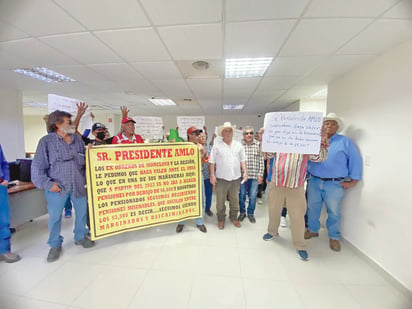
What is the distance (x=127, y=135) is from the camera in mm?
2336

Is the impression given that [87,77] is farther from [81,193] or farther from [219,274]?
[219,274]

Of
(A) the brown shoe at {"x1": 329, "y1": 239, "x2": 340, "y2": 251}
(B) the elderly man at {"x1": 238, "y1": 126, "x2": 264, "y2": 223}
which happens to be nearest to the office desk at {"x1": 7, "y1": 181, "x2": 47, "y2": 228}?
(B) the elderly man at {"x1": 238, "y1": 126, "x2": 264, "y2": 223}

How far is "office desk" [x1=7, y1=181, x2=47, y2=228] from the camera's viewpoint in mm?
1978

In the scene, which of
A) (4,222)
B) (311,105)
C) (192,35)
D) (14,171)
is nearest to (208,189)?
(192,35)

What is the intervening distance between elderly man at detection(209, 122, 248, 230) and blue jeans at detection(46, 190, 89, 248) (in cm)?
163

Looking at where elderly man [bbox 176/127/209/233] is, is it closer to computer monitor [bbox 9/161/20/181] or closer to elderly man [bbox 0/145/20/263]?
elderly man [bbox 0/145/20/263]

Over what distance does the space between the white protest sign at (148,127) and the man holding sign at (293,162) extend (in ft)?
6.50

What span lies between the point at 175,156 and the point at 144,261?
1.25 metres

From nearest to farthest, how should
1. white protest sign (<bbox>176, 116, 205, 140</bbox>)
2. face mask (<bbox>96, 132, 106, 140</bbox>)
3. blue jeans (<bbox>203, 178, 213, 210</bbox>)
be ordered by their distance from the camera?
1. face mask (<bbox>96, 132, 106, 140</bbox>)
2. blue jeans (<bbox>203, 178, 213, 210</bbox>)
3. white protest sign (<bbox>176, 116, 205, 140</bbox>)

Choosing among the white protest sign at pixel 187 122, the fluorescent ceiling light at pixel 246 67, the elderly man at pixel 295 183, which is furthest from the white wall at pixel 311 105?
the white protest sign at pixel 187 122

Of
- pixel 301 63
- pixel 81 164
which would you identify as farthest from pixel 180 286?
pixel 301 63

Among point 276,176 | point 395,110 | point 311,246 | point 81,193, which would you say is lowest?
point 311,246

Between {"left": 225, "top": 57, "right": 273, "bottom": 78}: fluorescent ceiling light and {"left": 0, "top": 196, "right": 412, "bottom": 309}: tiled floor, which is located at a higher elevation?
{"left": 225, "top": 57, "right": 273, "bottom": 78}: fluorescent ceiling light

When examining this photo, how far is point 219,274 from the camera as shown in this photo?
159 centimetres
